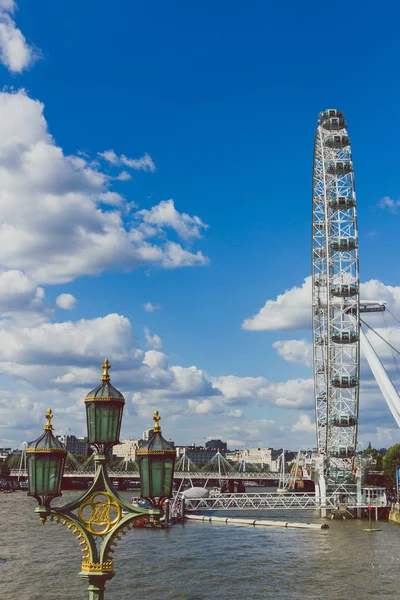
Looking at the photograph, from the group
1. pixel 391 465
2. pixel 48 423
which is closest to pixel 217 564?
pixel 48 423

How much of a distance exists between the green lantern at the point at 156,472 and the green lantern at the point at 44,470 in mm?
823

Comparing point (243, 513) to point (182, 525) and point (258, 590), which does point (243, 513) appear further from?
point (258, 590)

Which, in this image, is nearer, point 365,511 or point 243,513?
point 365,511

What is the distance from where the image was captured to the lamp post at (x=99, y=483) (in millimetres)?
7043

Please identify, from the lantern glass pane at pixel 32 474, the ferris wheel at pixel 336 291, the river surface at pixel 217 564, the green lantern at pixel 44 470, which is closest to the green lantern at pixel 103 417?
the green lantern at pixel 44 470

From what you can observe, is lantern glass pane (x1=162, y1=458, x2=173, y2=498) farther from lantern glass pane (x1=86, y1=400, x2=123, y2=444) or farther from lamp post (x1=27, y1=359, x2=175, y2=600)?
lantern glass pane (x1=86, y1=400, x2=123, y2=444)

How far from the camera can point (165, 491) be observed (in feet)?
23.9

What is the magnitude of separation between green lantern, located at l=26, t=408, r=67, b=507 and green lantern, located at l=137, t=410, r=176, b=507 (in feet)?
2.70

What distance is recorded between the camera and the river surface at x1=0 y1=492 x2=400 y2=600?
1116 inches

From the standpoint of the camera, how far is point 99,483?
7203mm

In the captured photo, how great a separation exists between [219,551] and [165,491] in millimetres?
36629

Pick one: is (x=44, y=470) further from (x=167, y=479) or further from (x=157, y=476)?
(x=167, y=479)

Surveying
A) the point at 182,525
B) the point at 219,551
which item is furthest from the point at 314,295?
the point at 219,551

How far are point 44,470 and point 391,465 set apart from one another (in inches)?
3484
